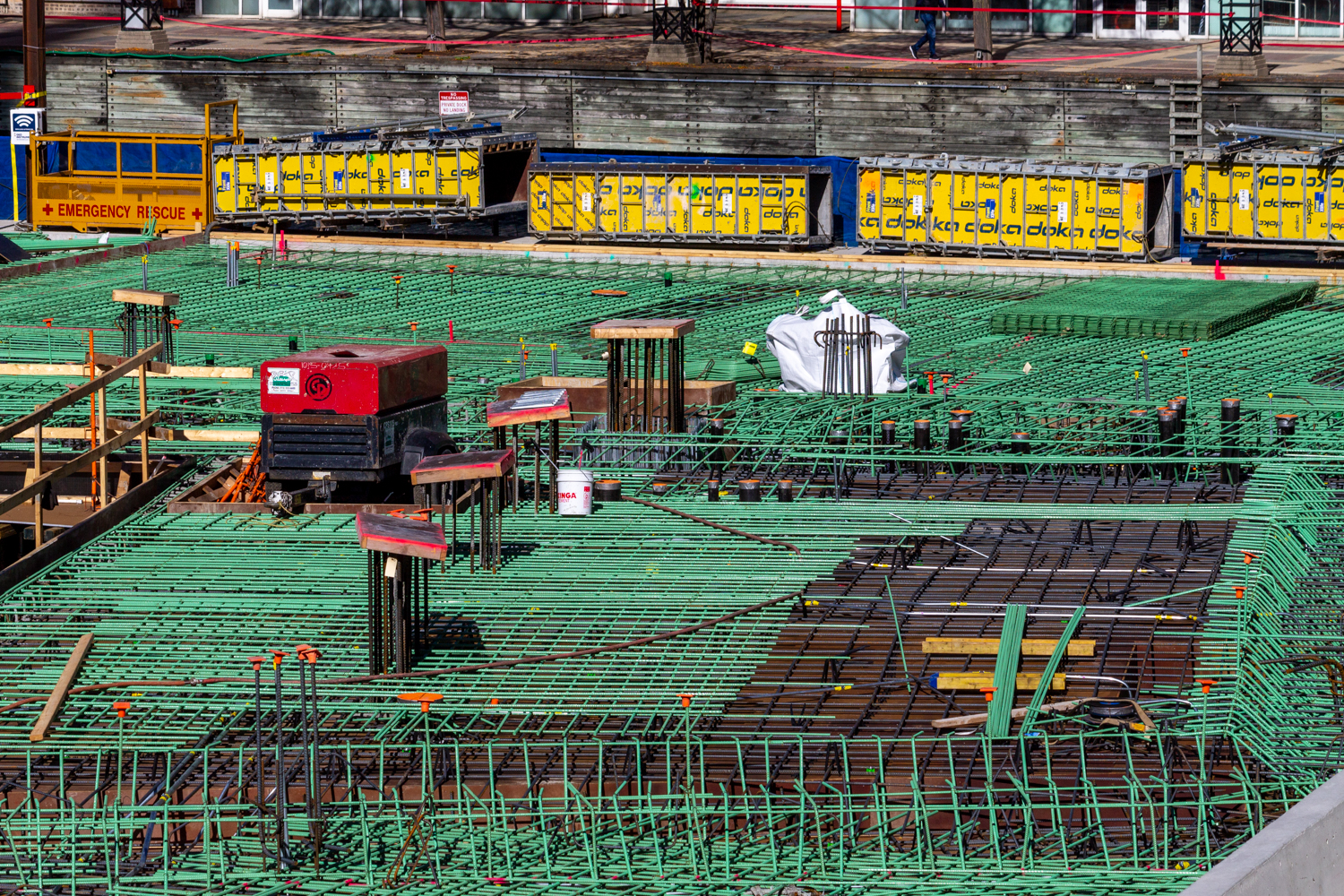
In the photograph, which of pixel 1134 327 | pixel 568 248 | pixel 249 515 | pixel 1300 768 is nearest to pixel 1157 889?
pixel 1300 768

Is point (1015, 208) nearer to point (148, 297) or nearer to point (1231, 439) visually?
point (1231, 439)

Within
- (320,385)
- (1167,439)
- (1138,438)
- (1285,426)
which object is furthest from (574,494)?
(1285,426)

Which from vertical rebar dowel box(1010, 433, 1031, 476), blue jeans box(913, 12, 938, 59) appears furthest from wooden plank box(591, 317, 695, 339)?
blue jeans box(913, 12, 938, 59)

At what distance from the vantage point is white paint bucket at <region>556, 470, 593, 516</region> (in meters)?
19.2

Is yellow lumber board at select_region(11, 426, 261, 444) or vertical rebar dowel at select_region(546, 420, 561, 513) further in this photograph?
yellow lumber board at select_region(11, 426, 261, 444)

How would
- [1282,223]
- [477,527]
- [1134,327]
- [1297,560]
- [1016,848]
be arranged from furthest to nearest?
[1282,223]
[1134,327]
[477,527]
[1297,560]
[1016,848]

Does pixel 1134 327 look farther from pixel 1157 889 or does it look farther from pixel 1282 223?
pixel 1157 889

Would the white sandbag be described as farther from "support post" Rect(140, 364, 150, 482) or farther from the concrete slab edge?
the concrete slab edge

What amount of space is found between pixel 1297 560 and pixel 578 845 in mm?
7925

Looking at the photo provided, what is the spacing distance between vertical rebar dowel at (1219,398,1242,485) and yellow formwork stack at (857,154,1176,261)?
1444 centimetres

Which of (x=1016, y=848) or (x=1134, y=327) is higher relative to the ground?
(x=1134, y=327)

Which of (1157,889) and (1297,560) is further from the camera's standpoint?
(1297,560)

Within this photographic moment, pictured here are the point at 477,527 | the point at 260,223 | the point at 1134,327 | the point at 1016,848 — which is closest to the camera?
the point at 1016,848

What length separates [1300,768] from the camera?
40.3 feet
